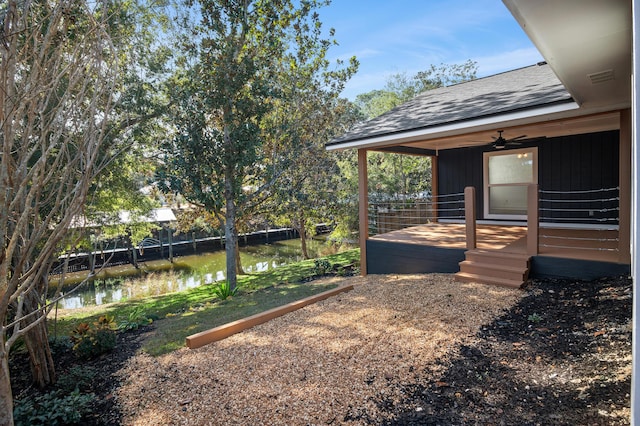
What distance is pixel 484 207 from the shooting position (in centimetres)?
992

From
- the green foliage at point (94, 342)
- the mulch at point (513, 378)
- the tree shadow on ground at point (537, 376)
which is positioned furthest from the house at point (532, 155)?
the green foliage at point (94, 342)

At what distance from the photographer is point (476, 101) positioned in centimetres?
679

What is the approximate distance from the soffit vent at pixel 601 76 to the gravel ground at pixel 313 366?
2.89 metres

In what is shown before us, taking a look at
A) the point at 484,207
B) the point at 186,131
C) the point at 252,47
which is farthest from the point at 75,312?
the point at 484,207

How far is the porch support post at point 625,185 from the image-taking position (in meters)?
4.86

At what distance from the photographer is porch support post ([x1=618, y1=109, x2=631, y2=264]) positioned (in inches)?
191

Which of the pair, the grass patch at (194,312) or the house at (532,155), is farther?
the grass patch at (194,312)

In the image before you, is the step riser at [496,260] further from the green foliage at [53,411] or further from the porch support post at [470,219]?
the green foliage at [53,411]

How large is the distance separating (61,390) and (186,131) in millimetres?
6396

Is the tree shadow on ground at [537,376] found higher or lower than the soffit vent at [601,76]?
lower

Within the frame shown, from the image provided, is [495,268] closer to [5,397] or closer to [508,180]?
[508,180]

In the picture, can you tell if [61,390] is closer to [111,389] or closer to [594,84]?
[111,389]

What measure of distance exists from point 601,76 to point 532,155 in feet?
19.3

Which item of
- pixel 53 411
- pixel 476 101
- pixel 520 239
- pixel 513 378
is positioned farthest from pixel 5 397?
pixel 520 239
